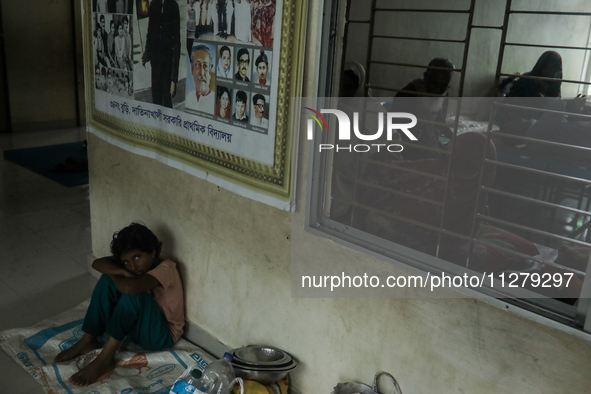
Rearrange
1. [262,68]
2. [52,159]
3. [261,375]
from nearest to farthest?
[262,68] < [261,375] < [52,159]

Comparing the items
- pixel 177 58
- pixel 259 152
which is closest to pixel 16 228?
pixel 177 58

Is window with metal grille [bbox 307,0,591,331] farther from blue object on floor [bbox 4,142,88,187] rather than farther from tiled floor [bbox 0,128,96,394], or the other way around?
blue object on floor [bbox 4,142,88,187]

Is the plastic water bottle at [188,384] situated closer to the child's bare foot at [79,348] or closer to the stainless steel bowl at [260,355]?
the stainless steel bowl at [260,355]

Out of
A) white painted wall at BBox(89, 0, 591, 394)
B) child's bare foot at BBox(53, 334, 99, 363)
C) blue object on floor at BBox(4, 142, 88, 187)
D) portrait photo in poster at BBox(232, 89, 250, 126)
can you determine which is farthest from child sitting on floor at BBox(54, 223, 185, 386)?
blue object on floor at BBox(4, 142, 88, 187)

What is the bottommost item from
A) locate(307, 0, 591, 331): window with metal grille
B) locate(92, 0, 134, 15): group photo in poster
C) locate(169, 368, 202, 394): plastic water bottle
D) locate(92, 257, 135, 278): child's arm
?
locate(169, 368, 202, 394): plastic water bottle

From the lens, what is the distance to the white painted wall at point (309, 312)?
1454 millimetres

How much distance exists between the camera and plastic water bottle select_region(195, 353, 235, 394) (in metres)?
1.95

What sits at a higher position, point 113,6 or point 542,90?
point 113,6

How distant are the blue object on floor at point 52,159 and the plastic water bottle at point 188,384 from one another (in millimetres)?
3558

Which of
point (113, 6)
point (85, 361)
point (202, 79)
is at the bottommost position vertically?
point (85, 361)

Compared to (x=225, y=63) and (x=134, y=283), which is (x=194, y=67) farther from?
(x=134, y=283)

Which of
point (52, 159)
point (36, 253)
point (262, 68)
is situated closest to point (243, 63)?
point (262, 68)

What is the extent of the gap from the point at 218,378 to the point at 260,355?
0.22 metres

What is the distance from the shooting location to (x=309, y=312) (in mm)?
1976
